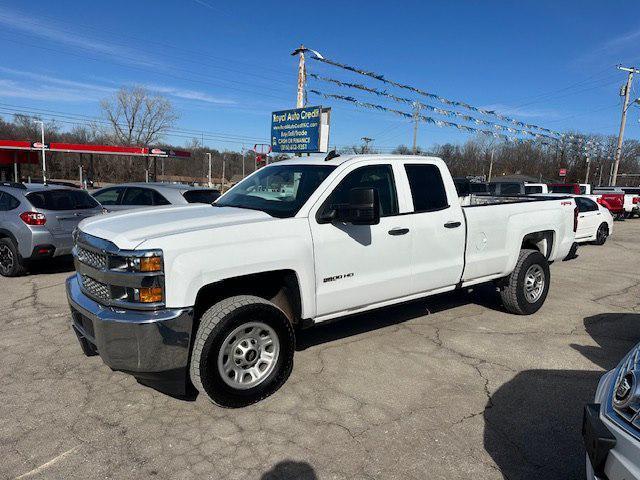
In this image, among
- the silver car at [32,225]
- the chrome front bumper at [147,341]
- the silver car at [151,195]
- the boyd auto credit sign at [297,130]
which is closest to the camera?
the chrome front bumper at [147,341]

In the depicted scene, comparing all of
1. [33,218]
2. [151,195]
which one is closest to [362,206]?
[33,218]

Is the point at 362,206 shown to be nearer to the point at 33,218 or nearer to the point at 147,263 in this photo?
the point at 147,263

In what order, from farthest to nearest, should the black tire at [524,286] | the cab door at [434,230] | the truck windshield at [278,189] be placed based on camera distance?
the black tire at [524,286] → the cab door at [434,230] → the truck windshield at [278,189]

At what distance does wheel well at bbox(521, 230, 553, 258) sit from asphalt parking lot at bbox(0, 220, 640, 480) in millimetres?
1101

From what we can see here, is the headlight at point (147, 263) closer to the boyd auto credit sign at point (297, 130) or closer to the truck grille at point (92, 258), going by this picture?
the truck grille at point (92, 258)

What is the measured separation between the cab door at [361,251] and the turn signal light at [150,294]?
130 centimetres

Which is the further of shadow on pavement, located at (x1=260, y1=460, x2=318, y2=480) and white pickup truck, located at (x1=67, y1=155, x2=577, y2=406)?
white pickup truck, located at (x1=67, y1=155, x2=577, y2=406)

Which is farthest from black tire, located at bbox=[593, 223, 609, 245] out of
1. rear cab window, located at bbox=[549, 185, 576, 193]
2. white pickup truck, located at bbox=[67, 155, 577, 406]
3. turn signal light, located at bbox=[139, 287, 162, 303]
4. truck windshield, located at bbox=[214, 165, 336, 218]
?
turn signal light, located at bbox=[139, 287, 162, 303]

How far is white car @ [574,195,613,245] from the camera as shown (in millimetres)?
13514

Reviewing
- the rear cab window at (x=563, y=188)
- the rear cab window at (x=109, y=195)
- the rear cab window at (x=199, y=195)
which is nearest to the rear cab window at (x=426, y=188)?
the rear cab window at (x=199, y=195)

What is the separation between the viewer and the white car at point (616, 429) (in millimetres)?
1890

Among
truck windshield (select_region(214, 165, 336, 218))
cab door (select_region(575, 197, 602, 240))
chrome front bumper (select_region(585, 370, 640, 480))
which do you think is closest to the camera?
chrome front bumper (select_region(585, 370, 640, 480))

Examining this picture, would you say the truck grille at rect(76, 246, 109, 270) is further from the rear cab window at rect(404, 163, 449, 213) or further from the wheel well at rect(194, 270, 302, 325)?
the rear cab window at rect(404, 163, 449, 213)

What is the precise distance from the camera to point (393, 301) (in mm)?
4559
